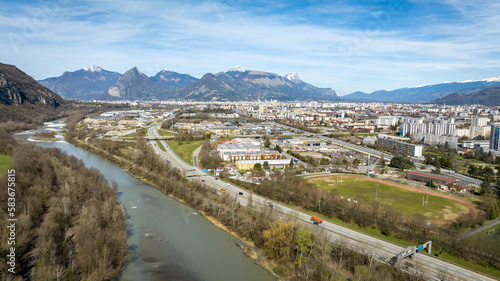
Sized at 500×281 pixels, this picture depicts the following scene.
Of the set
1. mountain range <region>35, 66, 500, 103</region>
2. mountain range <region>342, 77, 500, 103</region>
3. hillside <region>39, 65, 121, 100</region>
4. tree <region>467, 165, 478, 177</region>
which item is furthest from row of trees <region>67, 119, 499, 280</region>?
mountain range <region>342, 77, 500, 103</region>

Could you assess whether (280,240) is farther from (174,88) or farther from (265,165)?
(174,88)

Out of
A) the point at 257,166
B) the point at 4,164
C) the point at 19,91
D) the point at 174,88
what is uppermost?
the point at 174,88

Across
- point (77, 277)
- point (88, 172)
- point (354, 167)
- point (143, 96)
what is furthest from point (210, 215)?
point (143, 96)

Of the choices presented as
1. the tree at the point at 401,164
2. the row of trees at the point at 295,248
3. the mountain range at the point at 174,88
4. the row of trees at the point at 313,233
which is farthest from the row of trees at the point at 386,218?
the mountain range at the point at 174,88

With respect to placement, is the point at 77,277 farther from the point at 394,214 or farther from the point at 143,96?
the point at 143,96

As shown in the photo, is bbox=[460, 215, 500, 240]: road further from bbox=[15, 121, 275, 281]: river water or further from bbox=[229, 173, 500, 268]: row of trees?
bbox=[15, 121, 275, 281]: river water

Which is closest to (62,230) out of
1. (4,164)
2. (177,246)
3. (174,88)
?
(177,246)
